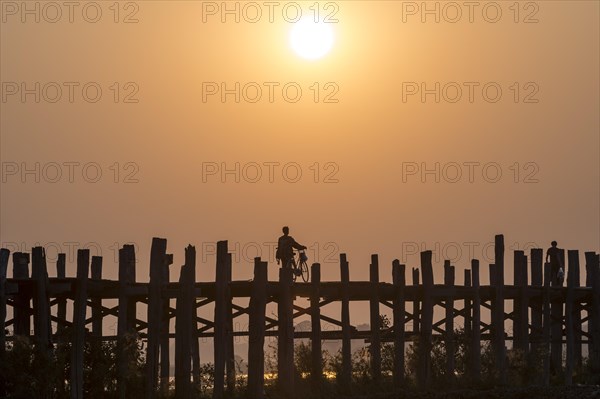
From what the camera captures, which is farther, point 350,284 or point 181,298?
point 350,284

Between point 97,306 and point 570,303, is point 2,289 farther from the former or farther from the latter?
point 570,303

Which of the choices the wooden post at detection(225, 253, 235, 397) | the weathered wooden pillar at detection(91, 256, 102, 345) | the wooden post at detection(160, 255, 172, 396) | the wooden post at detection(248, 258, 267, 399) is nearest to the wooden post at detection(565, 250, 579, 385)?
the wooden post at detection(225, 253, 235, 397)

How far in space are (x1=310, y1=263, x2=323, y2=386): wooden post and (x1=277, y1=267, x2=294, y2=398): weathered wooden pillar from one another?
0.91 meters

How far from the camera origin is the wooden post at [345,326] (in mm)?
39844

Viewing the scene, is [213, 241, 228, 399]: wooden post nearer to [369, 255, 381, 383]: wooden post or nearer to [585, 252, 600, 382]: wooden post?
[369, 255, 381, 383]: wooden post

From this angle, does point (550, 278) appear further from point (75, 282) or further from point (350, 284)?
point (75, 282)

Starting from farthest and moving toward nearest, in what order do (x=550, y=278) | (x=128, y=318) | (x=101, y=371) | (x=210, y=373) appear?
(x=550, y=278) < (x=128, y=318) < (x=210, y=373) < (x=101, y=371)

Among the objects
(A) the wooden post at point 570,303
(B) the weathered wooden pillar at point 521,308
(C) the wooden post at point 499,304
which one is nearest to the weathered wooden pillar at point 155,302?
(C) the wooden post at point 499,304

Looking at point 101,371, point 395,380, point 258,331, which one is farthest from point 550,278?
point 101,371

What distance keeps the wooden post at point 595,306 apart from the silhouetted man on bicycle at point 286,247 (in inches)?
435

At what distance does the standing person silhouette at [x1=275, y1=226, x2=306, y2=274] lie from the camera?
4108 cm

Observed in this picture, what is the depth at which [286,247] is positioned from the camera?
4109cm

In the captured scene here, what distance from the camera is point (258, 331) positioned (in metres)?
38.2

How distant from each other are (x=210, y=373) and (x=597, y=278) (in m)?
14.4
